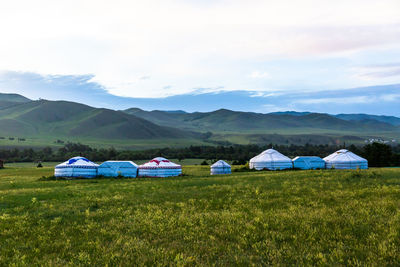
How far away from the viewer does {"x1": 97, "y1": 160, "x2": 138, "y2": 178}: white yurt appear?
51.8 meters

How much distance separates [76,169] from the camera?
166 feet

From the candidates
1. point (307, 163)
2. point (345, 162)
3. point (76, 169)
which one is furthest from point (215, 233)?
point (345, 162)

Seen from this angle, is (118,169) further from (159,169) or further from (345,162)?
(345,162)

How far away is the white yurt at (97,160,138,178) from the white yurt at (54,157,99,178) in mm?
1530

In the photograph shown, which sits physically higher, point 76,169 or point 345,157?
point 345,157

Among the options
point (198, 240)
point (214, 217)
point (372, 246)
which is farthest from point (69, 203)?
point (372, 246)

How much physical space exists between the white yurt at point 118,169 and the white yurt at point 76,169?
153 centimetres

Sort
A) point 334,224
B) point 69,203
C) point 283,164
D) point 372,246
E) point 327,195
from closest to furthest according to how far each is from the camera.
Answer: point 372,246 < point 334,224 < point 327,195 < point 69,203 < point 283,164

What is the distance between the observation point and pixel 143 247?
10203mm

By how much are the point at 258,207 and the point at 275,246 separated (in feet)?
19.9

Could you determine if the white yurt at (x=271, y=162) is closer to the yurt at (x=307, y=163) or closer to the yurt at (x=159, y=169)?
the yurt at (x=307, y=163)

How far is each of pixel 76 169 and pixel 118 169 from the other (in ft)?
20.0

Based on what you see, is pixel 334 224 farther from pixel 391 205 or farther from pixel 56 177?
pixel 56 177

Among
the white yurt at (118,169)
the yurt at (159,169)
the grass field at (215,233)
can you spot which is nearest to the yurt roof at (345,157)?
the yurt at (159,169)
